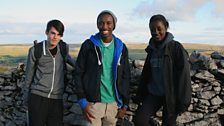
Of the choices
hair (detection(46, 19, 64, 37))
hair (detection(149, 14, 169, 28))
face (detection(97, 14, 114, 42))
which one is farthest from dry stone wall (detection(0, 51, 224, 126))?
face (detection(97, 14, 114, 42))

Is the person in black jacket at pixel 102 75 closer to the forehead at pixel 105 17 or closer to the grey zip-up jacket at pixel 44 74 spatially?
the forehead at pixel 105 17

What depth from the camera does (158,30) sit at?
664cm

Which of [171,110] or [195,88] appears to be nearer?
[171,110]

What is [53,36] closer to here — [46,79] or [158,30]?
[46,79]

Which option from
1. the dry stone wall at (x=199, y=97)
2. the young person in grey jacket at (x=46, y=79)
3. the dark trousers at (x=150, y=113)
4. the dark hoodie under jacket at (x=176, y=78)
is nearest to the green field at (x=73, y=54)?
the young person in grey jacket at (x=46, y=79)

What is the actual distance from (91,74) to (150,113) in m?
1.35

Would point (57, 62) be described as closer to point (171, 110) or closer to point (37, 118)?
point (37, 118)

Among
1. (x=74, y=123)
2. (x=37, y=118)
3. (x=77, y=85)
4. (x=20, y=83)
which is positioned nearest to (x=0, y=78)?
(x=20, y=83)

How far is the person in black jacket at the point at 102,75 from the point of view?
6398 mm

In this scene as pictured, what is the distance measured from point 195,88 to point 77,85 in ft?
11.2

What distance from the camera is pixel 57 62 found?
700 cm

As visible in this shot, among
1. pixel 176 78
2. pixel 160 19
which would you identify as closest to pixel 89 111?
pixel 176 78

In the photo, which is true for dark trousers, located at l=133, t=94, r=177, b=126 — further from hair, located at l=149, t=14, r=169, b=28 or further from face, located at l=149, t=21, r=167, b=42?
hair, located at l=149, t=14, r=169, b=28

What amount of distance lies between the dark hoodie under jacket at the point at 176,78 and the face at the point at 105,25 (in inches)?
43.6
